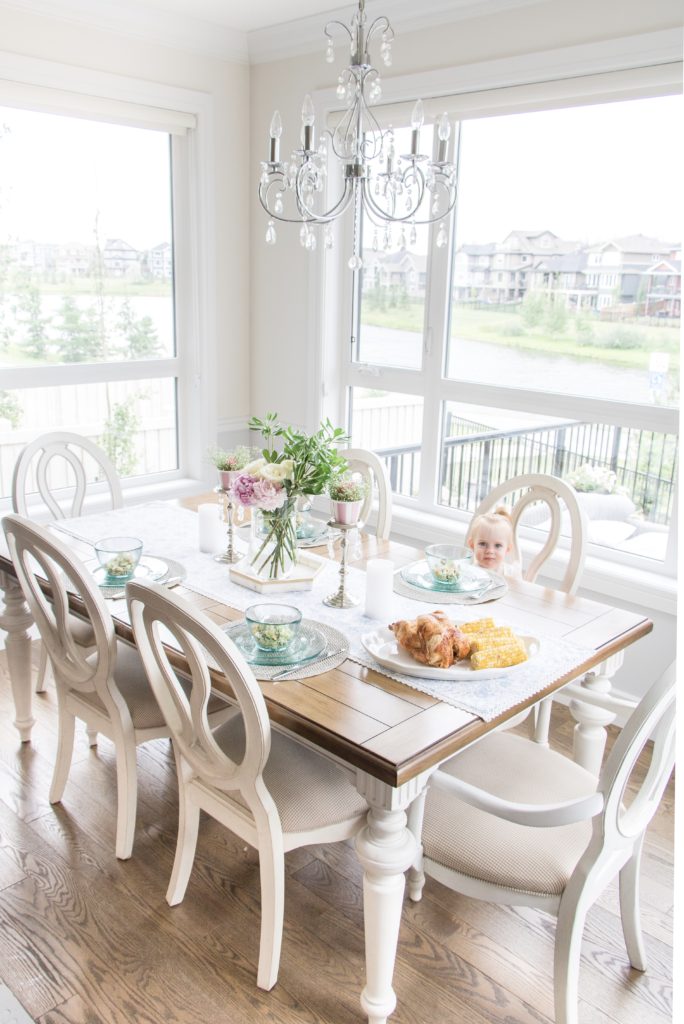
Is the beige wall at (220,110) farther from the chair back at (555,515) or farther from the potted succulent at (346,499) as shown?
the potted succulent at (346,499)

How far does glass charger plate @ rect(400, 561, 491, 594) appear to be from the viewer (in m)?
2.30

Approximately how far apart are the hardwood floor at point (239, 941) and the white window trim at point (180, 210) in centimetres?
203

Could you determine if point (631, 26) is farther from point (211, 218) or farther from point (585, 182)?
point (211, 218)

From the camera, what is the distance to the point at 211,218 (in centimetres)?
391

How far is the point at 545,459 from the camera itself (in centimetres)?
329

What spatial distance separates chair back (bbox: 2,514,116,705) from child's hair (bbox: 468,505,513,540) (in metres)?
1.09

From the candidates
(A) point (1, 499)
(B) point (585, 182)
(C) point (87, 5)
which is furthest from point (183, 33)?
(A) point (1, 499)

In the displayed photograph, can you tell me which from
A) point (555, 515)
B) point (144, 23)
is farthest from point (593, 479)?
point (144, 23)

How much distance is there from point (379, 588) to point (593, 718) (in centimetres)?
63

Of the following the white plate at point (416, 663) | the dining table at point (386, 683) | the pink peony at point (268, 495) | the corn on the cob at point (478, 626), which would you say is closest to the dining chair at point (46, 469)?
the dining table at point (386, 683)

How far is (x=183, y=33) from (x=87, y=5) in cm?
46

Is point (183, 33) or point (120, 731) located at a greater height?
point (183, 33)

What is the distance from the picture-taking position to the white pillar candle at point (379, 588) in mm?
2059

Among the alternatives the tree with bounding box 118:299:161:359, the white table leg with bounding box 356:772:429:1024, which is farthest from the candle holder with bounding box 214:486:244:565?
the tree with bounding box 118:299:161:359
